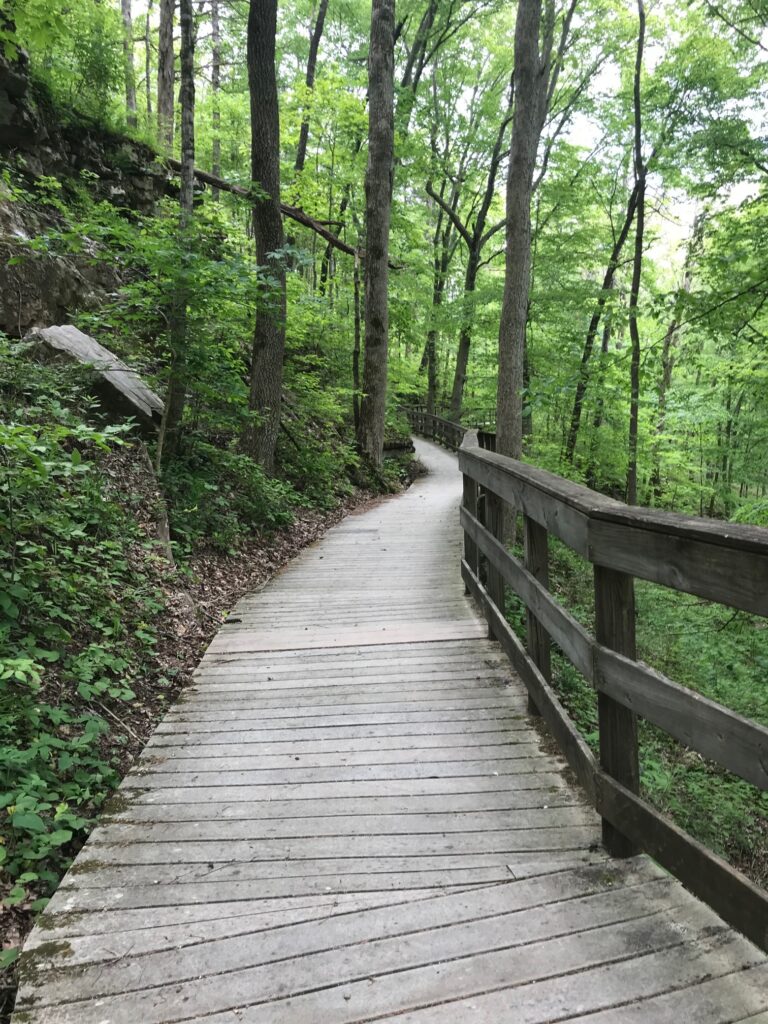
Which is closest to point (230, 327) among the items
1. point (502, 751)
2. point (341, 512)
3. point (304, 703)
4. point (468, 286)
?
point (341, 512)

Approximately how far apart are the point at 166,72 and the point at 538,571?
18.1m

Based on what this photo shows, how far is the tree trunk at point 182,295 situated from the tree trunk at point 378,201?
5899 mm

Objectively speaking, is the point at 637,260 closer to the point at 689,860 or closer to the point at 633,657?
the point at 633,657

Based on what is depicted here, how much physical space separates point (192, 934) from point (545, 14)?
16.5 meters

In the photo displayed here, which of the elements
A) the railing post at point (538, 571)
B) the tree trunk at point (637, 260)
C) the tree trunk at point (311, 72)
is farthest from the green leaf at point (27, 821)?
the tree trunk at point (311, 72)

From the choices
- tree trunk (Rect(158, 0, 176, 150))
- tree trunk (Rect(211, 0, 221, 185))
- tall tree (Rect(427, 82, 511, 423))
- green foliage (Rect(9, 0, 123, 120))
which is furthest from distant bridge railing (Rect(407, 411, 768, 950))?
tree trunk (Rect(211, 0, 221, 185))

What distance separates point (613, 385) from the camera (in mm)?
16906

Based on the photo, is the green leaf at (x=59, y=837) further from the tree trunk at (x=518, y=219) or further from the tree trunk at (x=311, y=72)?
the tree trunk at (x=311, y=72)

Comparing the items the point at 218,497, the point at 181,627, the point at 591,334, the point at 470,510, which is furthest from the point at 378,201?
the point at 181,627

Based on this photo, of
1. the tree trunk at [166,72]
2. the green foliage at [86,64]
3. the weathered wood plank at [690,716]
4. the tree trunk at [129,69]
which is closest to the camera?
the weathered wood plank at [690,716]

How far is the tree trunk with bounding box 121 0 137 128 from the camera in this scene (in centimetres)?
1175

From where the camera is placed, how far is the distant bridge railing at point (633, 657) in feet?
5.14

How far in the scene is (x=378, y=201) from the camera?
12.7m

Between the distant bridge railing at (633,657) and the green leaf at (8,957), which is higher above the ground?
the distant bridge railing at (633,657)
